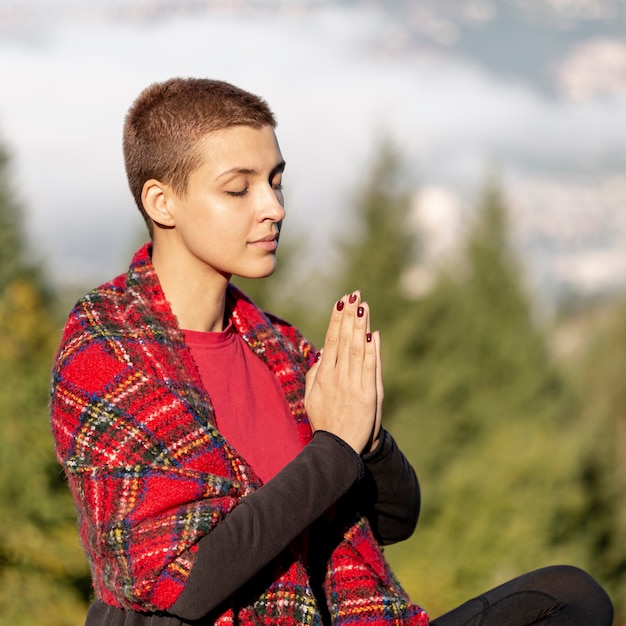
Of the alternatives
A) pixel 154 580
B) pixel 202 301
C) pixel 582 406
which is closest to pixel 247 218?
pixel 202 301

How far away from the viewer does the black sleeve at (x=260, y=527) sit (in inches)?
70.9

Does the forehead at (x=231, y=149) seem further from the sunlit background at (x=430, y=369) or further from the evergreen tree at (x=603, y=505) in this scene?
the evergreen tree at (x=603, y=505)

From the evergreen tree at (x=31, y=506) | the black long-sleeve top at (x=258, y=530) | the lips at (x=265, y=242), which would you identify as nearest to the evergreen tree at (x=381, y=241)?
the evergreen tree at (x=31, y=506)

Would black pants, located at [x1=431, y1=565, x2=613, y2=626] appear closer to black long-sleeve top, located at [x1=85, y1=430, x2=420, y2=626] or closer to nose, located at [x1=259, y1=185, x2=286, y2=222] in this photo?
black long-sleeve top, located at [x1=85, y1=430, x2=420, y2=626]

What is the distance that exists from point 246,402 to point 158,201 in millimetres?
516

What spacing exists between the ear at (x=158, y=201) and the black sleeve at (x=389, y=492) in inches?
28.6

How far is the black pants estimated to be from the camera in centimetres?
220

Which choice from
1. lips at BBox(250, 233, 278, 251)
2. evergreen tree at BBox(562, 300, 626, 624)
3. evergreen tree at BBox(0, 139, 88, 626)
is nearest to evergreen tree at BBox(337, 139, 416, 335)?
evergreen tree at BBox(562, 300, 626, 624)

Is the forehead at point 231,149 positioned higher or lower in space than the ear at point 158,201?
higher

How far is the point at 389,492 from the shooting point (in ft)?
7.77

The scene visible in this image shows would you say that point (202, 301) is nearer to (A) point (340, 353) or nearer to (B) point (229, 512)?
(A) point (340, 353)

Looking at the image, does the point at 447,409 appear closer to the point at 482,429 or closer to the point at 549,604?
the point at 482,429

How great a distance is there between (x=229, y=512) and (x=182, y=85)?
100 centimetres

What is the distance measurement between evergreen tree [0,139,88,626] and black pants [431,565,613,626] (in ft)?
16.2
